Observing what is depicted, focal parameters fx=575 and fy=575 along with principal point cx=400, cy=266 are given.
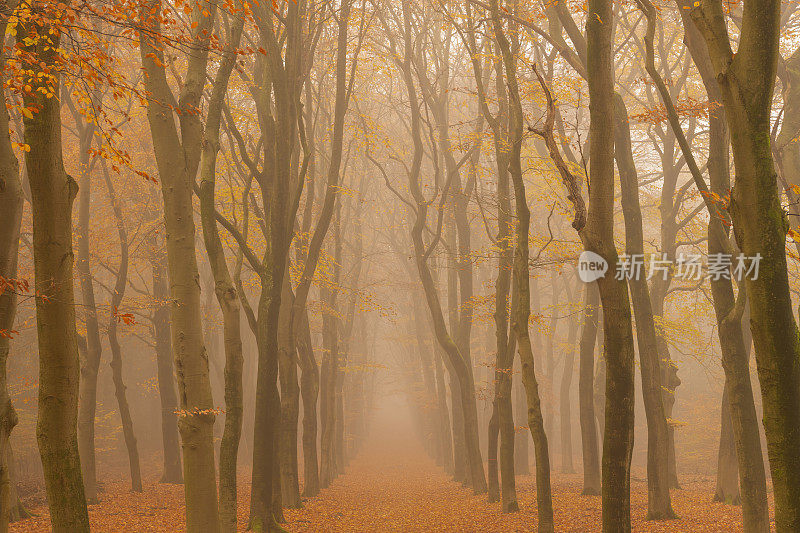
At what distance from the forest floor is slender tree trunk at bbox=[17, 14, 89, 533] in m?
6.70

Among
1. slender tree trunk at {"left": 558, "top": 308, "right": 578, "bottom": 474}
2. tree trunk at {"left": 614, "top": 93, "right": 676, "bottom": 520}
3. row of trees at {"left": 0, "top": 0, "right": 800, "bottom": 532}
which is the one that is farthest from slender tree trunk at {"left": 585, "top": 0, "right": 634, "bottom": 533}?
slender tree trunk at {"left": 558, "top": 308, "right": 578, "bottom": 474}

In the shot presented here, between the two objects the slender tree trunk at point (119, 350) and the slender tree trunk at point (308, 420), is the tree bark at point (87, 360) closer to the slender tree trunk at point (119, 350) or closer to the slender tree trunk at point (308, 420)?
the slender tree trunk at point (119, 350)

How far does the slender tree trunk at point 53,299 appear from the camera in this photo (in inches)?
184

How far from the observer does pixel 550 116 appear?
656 cm

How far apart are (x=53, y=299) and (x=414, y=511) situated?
448 inches


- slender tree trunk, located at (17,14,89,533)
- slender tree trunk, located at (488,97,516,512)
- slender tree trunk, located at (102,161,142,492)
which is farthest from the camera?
slender tree trunk, located at (102,161,142,492)

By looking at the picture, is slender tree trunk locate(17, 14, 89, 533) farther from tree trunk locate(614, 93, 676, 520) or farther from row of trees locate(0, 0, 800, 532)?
tree trunk locate(614, 93, 676, 520)

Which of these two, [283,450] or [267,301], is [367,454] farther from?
[267,301]

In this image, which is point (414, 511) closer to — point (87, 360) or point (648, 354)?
point (648, 354)

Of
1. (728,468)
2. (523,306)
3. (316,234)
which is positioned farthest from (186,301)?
(728,468)

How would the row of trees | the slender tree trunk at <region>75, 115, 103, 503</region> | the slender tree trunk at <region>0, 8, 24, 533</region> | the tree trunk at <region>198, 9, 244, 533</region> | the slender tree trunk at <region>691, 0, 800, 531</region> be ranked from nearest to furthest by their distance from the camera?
1. the slender tree trunk at <region>691, 0, 800, 531</region>
2. the row of trees
3. the slender tree trunk at <region>0, 8, 24, 533</region>
4. the tree trunk at <region>198, 9, 244, 533</region>
5. the slender tree trunk at <region>75, 115, 103, 503</region>

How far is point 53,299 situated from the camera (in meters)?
4.73

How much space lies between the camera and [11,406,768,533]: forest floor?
10.4 meters

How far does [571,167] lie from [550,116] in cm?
716
